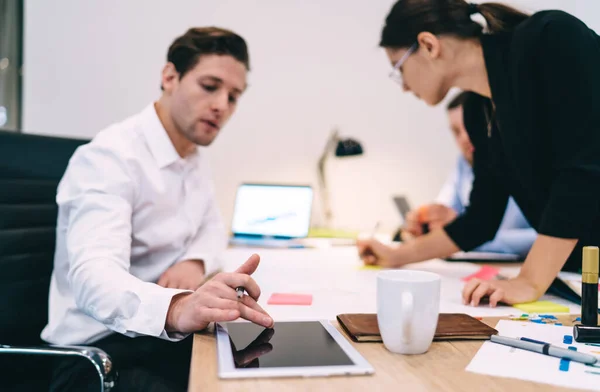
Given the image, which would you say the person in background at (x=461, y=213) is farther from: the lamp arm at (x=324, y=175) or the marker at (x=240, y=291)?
the marker at (x=240, y=291)

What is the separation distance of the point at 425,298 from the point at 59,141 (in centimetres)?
102

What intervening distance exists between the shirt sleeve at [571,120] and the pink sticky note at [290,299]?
47cm

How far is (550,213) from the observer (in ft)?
3.05

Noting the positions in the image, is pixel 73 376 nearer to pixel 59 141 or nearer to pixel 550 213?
pixel 59 141

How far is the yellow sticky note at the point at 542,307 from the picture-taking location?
2.84 feet

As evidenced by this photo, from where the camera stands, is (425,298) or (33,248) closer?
(425,298)

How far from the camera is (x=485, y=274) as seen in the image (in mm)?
1259

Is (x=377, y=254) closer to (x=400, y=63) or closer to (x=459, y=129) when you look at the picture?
(x=400, y=63)

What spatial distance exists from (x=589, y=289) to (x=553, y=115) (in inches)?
15.2

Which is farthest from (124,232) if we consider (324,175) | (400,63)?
(324,175)

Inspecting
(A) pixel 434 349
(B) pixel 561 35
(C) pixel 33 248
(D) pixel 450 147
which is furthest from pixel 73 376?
(D) pixel 450 147

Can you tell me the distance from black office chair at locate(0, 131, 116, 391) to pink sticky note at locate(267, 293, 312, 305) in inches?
19.9

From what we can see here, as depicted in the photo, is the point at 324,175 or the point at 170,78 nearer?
the point at 170,78

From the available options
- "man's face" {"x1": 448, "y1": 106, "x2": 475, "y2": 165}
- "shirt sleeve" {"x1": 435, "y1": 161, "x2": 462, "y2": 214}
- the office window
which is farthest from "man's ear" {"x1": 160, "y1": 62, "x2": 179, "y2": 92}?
"shirt sleeve" {"x1": 435, "y1": 161, "x2": 462, "y2": 214}
